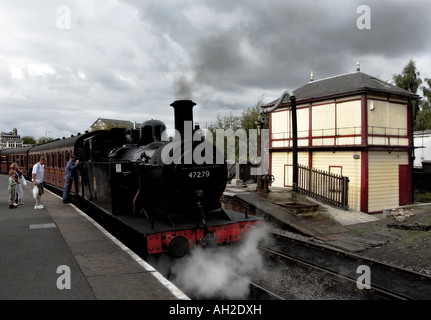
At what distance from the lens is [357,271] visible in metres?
6.61

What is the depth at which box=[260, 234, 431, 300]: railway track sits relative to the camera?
219 inches

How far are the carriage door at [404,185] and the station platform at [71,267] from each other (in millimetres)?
15817

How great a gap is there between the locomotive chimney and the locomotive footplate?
1.80 m

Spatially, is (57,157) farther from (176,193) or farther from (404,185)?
(404,185)

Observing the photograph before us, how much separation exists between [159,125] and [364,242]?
6.65 metres

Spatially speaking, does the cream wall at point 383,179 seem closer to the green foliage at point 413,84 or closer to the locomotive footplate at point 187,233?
the locomotive footplate at point 187,233

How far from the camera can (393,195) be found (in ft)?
55.2

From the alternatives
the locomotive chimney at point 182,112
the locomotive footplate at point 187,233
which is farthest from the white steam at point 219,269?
the locomotive chimney at point 182,112

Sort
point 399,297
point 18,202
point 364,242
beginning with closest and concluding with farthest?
point 399,297, point 364,242, point 18,202
